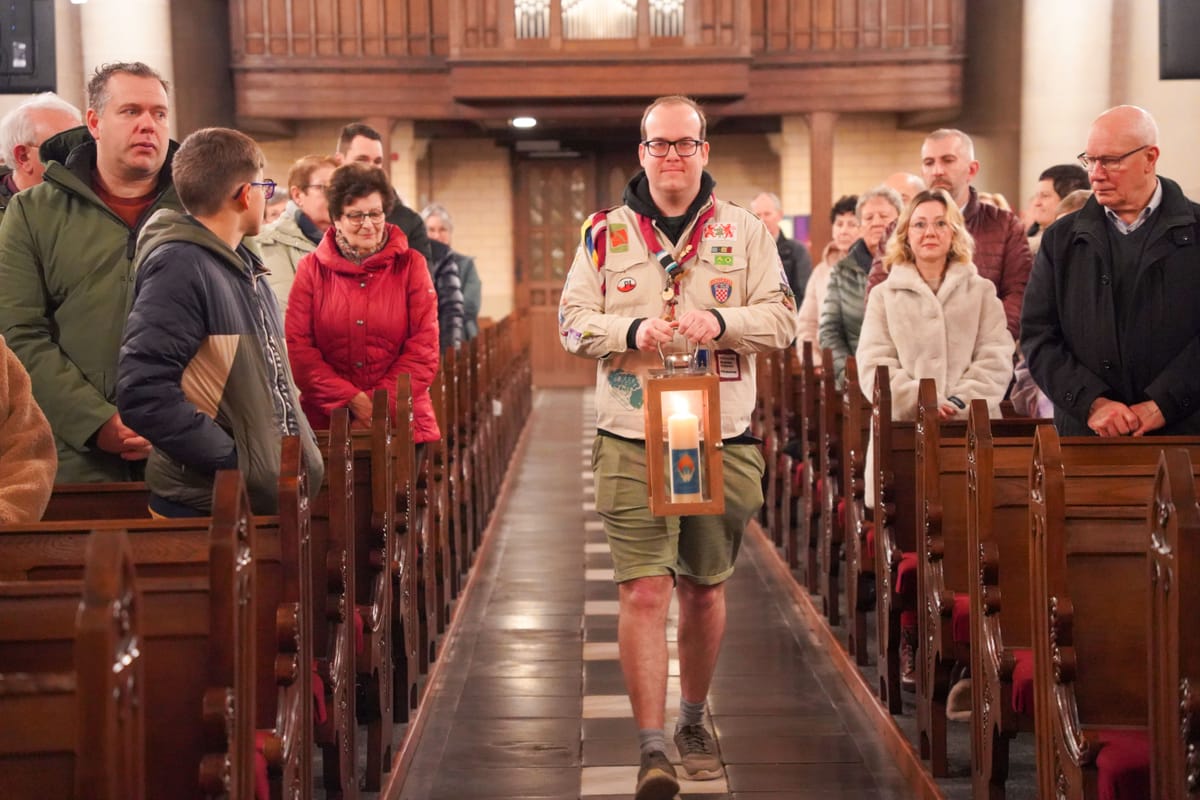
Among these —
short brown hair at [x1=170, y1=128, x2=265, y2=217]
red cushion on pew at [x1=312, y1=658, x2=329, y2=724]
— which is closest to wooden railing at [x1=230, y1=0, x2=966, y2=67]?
short brown hair at [x1=170, y1=128, x2=265, y2=217]

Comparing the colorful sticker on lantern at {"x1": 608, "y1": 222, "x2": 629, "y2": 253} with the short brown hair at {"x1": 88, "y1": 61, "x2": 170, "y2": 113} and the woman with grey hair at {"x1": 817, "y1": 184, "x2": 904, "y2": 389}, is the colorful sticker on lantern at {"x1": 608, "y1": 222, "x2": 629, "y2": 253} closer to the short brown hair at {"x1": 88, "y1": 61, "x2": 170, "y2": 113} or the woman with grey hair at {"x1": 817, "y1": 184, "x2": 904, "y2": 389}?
the short brown hair at {"x1": 88, "y1": 61, "x2": 170, "y2": 113}

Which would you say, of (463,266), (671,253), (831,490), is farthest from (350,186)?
(463,266)

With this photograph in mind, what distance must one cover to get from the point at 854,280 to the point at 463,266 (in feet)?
13.4

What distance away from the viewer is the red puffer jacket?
477cm

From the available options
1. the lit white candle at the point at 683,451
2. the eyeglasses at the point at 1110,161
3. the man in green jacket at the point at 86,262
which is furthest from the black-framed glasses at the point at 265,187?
the eyeglasses at the point at 1110,161

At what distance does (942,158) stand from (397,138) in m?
11.0

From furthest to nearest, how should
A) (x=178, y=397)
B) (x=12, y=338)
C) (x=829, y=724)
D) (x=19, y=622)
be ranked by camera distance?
1. (x=829, y=724)
2. (x=12, y=338)
3. (x=178, y=397)
4. (x=19, y=622)

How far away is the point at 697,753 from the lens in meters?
3.76

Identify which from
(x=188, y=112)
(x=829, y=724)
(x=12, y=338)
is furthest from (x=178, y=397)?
(x=188, y=112)

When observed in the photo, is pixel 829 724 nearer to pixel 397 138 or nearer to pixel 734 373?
pixel 734 373

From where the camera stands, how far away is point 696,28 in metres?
13.7

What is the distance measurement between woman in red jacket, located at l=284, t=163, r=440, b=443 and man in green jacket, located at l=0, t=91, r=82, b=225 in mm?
878

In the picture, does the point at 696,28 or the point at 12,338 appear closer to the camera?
the point at 12,338

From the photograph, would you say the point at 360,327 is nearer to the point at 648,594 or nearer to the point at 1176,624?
the point at 648,594
